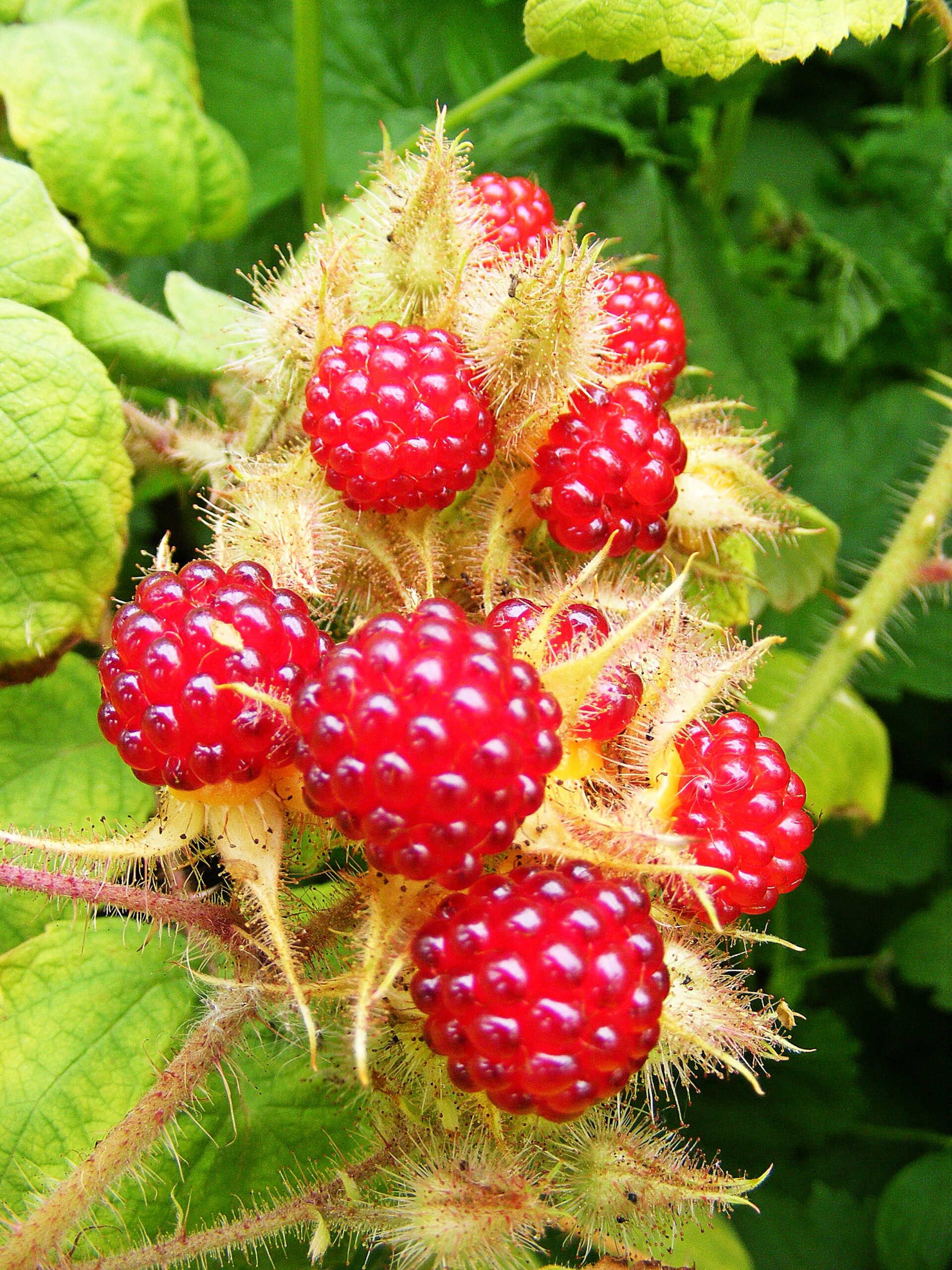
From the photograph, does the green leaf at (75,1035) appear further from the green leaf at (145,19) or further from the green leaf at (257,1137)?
the green leaf at (145,19)

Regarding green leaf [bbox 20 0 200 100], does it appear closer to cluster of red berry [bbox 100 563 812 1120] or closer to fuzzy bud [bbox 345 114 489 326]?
fuzzy bud [bbox 345 114 489 326]

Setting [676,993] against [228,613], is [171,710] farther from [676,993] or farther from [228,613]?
[676,993]

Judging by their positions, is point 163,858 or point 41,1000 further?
point 41,1000

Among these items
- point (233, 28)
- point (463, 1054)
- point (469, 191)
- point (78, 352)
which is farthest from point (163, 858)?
point (233, 28)

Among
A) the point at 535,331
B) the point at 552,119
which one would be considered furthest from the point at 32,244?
the point at 552,119

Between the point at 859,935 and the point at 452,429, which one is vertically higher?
the point at 452,429

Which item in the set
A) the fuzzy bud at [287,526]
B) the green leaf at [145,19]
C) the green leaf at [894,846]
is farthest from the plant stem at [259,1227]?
the green leaf at [145,19]

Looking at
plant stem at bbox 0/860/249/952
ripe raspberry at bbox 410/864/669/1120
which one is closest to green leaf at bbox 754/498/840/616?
ripe raspberry at bbox 410/864/669/1120
